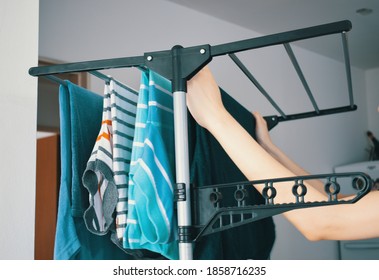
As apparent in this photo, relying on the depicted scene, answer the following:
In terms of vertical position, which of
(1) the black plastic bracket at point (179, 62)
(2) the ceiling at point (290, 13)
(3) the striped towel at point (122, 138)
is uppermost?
(2) the ceiling at point (290, 13)

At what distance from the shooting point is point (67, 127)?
→ 1031 mm

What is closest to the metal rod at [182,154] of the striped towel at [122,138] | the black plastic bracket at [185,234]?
the black plastic bracket at [185,234]

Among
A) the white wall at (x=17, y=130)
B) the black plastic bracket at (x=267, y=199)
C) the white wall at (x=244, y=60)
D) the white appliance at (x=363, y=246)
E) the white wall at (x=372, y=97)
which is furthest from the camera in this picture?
the white wall at (x=372, y=97)

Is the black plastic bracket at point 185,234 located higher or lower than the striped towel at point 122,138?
lower

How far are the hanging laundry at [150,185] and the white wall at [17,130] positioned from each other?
0.32m

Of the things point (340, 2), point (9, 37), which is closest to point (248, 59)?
point (340, 2)

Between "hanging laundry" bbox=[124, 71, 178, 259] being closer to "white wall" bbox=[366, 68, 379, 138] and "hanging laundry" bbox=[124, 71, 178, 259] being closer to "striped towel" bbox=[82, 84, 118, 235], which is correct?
"striped towel" bbox=[82, 84, 118, 235]

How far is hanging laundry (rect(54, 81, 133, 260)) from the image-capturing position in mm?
978

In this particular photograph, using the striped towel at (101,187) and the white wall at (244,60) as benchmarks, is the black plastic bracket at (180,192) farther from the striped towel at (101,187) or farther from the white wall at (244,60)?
the white wall at (244,60)

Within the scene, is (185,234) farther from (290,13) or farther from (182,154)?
(290,13)

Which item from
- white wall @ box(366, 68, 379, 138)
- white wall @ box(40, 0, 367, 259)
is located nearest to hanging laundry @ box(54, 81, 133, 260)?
white wall @ box(40, 0, 367, 259)

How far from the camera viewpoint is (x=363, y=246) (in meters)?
3.95

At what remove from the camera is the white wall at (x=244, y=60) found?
8.50 feet

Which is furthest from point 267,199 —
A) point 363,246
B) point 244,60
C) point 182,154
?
point 363,246
